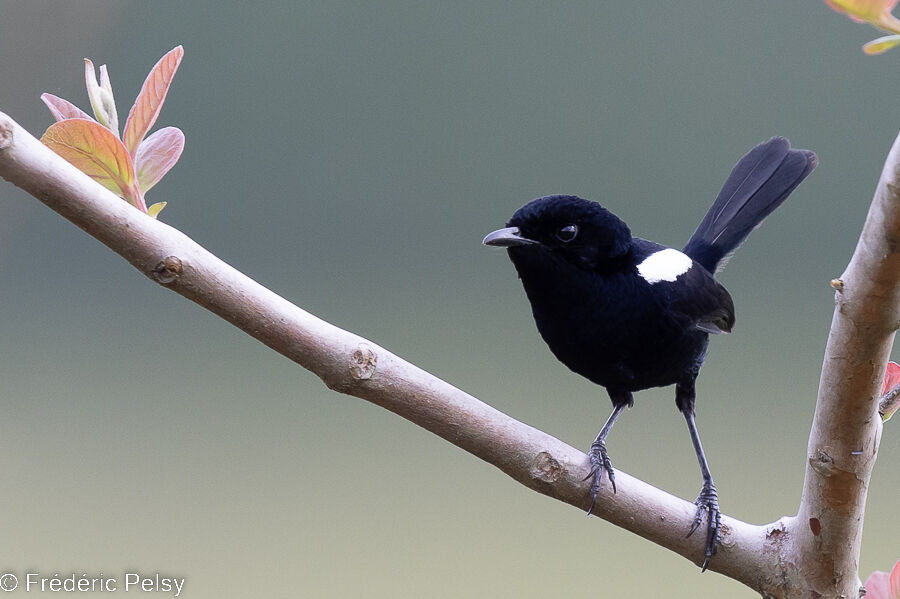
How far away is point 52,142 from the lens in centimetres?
56

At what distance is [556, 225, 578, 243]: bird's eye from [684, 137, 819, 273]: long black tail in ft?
1.44

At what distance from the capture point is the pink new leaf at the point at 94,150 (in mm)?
552

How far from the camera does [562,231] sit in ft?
3.30

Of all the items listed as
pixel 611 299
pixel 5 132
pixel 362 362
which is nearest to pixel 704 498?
pixel 611 299

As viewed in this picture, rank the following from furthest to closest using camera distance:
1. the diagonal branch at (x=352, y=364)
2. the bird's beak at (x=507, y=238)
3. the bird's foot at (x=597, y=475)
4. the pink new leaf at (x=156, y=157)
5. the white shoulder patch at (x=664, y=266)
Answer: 1. the white shoulder patch at (x=664, y=266)
2. the bird's beak at (x=507, y=238)
3. the bird's foot at (x=597, y=475)
4. the pink new leaf at (x=156, y=157)
5. the diagonal branch at (x=352, y=364)

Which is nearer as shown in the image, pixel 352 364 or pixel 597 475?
pixel 352 364

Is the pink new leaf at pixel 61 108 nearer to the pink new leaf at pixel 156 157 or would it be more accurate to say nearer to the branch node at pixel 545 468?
the pink new leaf at pixel 156 157

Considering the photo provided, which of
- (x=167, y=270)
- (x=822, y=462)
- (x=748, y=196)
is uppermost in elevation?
(x=748, y=196)

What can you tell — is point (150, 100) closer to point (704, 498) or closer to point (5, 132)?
point (5, 132)

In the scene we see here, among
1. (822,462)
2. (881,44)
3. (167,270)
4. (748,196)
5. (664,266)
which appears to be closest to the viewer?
(881,44)

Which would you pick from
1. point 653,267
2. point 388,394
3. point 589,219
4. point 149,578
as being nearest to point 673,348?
point 653,267

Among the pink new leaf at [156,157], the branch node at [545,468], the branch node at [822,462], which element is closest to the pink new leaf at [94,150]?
the pink new leaf at [156,157]

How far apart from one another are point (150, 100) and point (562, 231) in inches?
21.3

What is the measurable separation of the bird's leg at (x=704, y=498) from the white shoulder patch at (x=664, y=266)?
167 millimetres
